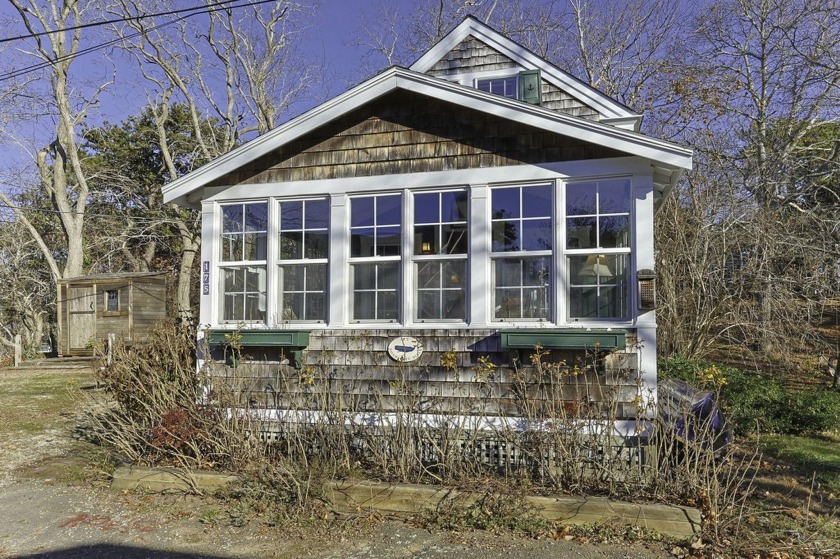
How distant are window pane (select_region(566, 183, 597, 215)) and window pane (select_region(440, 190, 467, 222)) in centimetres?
117

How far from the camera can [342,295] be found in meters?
7.03

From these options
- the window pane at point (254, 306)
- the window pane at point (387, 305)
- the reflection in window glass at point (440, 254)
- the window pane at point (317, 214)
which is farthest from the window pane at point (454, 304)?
the window pane at point (254, 306)

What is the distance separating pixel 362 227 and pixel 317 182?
800 millimetres

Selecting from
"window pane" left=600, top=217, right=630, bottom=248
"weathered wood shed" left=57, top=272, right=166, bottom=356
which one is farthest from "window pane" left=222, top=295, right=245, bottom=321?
"weathered wood shed" left=57, top=272, right=166, bottom=356

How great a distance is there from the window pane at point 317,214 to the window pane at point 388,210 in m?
0.66

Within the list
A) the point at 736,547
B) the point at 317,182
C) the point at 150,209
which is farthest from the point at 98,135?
the point at 736,547

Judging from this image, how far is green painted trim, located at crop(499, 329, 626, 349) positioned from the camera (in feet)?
19.1

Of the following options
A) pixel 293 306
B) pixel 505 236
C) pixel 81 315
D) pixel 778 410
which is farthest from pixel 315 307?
pixel 81 315

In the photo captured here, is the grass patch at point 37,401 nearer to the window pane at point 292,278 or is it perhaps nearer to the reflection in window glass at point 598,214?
the window pane at point 292,278

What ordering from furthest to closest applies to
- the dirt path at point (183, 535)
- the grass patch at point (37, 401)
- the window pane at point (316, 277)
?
the grass patch at point (37, 401)
the window pane at point (316, 277)
the dirt path at point (183, 535)

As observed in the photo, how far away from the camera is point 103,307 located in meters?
17.8

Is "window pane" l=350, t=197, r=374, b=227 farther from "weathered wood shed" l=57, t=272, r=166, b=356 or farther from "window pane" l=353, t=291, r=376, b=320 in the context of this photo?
"weathered wood shed" l=57, t=272, r=166, b=356

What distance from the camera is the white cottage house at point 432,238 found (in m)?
6.21

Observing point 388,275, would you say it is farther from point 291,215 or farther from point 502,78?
point 502,78
